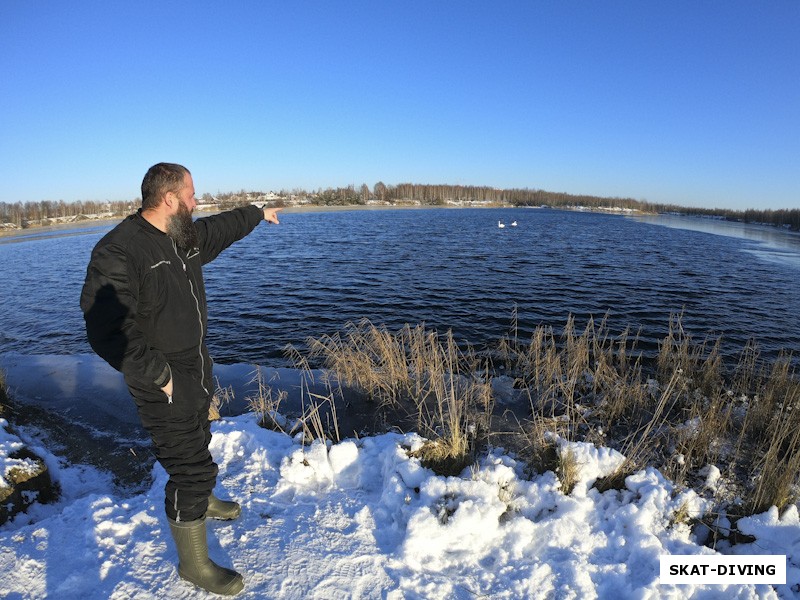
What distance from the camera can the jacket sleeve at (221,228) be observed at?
349 cm

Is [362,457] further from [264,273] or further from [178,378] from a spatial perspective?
[264,273]

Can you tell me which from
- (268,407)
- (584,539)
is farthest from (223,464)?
(584,539)

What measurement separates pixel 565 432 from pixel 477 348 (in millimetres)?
5989

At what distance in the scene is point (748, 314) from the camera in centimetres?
1457

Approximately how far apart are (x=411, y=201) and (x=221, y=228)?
136 meters

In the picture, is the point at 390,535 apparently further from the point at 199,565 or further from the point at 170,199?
the point at 170,199

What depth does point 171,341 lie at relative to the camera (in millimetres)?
2871

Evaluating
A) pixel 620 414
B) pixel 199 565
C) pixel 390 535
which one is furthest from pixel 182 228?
pixel 620 414

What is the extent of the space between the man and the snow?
19.3 inches

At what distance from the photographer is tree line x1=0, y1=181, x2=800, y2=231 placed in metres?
68.8

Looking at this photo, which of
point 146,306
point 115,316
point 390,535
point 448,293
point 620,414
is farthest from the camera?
point 448,293

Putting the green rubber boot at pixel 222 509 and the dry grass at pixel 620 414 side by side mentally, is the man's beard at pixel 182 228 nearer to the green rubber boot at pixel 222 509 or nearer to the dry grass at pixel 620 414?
the green rubber boot at pixel 222 509

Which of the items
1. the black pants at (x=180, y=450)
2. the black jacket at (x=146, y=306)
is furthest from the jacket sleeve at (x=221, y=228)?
the black pants at (x=180, y=450)

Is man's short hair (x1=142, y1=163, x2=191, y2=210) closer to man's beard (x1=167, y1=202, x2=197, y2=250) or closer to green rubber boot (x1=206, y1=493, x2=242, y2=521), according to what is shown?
man's beard (x1=167, y1=202, x2=197, y2=250)
